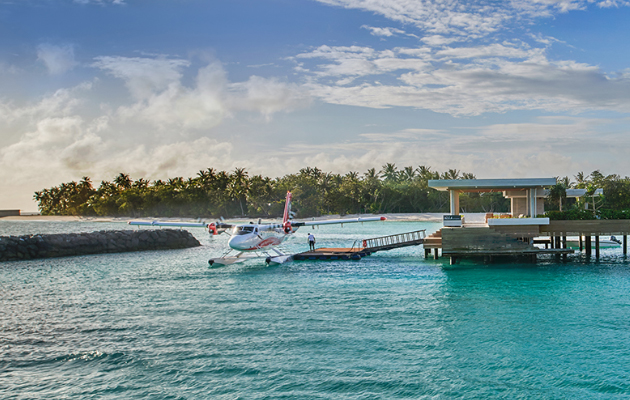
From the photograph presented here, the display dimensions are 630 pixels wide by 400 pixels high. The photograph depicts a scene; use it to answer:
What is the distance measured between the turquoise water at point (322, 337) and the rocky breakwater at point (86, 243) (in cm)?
1400

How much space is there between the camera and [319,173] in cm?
11862

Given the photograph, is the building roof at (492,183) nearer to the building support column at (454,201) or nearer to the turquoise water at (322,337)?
the building support column at (454,201)

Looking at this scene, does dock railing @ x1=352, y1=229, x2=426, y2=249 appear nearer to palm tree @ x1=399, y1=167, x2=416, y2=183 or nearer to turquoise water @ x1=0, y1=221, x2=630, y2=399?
turquoise water @ x1=0, y1=221, x2=630, y2=399

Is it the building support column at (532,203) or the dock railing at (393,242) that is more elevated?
the building support column at (532,203)

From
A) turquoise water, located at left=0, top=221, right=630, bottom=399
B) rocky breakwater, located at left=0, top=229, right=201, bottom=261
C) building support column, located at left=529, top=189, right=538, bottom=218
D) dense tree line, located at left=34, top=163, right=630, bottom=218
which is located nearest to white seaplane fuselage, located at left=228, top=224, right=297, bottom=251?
turquoise water, located at left=0, top=221, right=630, bottom=399

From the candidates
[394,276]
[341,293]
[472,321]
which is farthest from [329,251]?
[472,321]

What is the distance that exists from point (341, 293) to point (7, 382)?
1316cm

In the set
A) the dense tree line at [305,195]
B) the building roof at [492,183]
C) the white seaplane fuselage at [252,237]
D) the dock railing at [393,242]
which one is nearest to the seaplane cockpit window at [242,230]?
the white seaplane fuselage at [252,237]

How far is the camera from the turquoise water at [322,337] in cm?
1111

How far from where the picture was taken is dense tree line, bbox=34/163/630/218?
95.4 metres

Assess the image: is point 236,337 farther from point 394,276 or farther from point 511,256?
point 511,256

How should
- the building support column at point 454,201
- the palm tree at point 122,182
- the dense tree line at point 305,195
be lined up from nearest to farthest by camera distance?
the building support column at point 454,201
the dense tree line at point 305,195
the palm tree at point 122,182

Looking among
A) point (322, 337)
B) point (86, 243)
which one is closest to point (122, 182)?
point (86, 243)

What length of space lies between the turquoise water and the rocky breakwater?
14.0 meters
